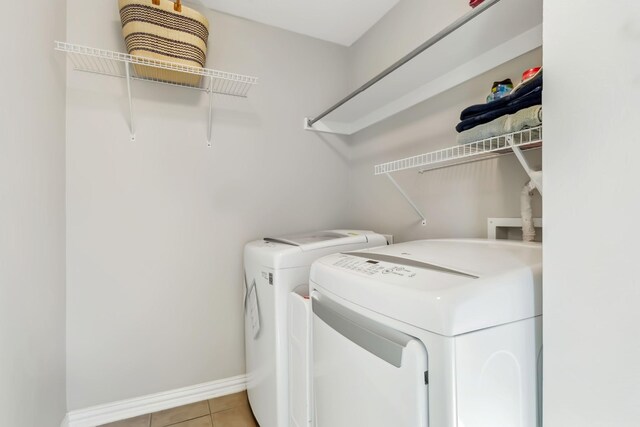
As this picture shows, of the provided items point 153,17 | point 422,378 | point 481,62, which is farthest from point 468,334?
point 153,17

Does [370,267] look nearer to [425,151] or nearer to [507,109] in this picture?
[507,109]

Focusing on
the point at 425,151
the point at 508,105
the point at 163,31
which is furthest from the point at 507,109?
the point at 163,31

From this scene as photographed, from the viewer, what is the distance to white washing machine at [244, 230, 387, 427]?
131 cm

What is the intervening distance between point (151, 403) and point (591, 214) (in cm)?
215

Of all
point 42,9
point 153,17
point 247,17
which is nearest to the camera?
point 42,9

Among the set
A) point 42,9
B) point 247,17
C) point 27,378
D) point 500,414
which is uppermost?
point 247,17

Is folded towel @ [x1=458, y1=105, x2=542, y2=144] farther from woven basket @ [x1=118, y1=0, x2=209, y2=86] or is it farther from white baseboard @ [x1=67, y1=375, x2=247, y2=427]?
white baseboard @ [x1=67, y1=375, x2=247, y2=427]

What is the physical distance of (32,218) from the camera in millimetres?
1138

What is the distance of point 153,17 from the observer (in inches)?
55.2

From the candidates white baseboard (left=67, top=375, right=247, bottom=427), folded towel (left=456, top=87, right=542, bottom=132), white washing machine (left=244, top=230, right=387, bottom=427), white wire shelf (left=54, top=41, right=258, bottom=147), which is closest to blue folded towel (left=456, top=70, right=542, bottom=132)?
folded towel (left=456, top=87, right=542, bottom=132)

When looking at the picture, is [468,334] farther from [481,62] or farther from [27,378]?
[27,378]

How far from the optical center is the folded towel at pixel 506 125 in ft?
2.66

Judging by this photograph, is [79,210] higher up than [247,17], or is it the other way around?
[247,17]

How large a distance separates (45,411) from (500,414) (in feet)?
5.54
